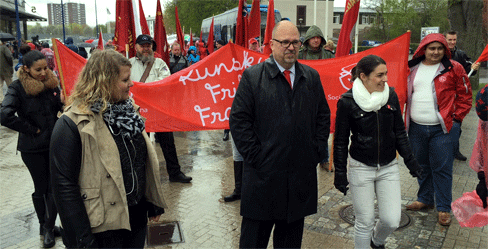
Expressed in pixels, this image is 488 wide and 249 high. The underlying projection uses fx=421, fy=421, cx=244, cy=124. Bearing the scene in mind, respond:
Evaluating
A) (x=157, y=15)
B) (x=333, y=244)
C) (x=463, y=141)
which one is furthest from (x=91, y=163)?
(x=463, y=141)

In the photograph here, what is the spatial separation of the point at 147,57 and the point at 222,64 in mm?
1179

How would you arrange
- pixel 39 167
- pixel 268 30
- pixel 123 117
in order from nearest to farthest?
pixel 123 117, pixel 39 167, pixel 268 30

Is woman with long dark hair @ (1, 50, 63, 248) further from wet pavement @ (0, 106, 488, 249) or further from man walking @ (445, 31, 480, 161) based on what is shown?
man walking @ (445, 31, 480, 161)

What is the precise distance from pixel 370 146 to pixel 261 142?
1.15 m

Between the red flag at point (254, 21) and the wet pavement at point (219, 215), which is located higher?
the red flag at point (254, 21)

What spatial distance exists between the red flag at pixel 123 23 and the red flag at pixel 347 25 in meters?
3.28

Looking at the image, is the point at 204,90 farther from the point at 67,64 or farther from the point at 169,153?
the point at 67,64

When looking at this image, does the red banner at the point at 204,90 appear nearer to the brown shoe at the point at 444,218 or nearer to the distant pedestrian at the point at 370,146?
the brown shoe at the point at 444,218

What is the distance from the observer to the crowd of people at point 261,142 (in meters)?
2.30

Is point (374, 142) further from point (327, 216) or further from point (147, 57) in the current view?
point (147, 57)

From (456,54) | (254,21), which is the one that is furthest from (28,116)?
(456,54)

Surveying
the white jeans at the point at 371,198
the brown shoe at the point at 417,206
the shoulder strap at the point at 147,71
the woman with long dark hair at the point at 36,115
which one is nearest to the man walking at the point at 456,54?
the brown shoe at the point at 417,206

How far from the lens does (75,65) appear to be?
5039 millimetres

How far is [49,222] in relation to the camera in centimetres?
415
